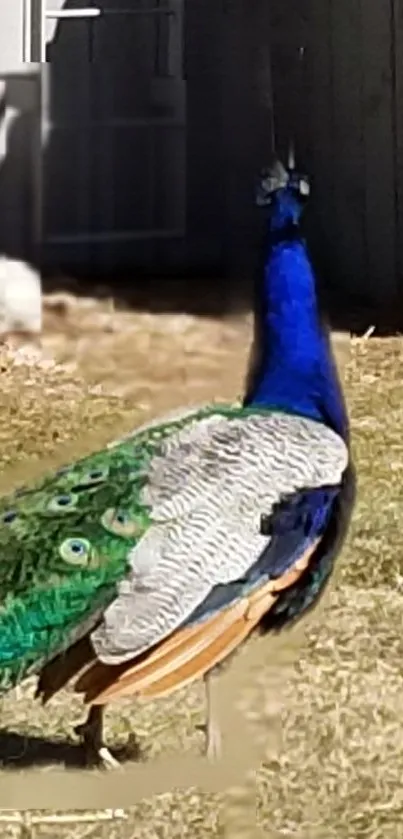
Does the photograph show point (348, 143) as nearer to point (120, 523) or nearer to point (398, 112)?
point (398, 112)

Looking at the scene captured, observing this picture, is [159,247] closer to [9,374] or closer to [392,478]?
[9,374]

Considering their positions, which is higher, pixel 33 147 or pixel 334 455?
pixel 33 147

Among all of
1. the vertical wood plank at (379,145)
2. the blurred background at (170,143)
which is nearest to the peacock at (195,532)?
the blurred background at (170,143)

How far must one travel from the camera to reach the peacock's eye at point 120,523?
9.46 feet

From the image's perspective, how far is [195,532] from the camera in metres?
2.87

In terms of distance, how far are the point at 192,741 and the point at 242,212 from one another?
162cm

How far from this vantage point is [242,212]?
4.47 m

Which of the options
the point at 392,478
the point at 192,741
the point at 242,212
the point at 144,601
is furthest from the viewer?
the point at 242,212

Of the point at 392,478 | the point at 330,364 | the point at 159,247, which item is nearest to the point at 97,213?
the point at 159,247

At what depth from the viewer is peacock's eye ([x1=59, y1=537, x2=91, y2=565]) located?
2869 mm

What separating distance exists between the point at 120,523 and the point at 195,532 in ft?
0.33

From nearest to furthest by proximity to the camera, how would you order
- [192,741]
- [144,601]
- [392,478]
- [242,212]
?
[144,601] → [192,741] → [392,478] → [242,212]

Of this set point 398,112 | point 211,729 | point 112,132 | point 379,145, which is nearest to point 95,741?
point 211,729

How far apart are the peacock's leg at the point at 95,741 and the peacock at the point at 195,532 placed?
0.12 ft
